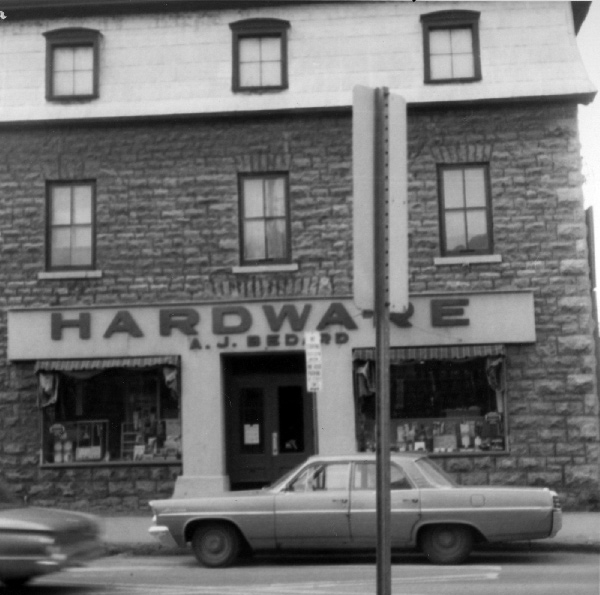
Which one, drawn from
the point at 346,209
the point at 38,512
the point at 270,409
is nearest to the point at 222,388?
the point at 270,409

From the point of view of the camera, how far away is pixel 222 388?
19047 mm

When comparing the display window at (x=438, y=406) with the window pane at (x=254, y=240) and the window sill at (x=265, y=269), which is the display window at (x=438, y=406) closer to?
the window sill at (x=265, y=269)

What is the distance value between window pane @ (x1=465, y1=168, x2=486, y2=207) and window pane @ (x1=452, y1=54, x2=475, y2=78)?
5.75ft

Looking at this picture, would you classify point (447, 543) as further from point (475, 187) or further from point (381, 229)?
point (381, 229)

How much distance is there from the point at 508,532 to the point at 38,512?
218 inches

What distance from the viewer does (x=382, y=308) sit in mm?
4324

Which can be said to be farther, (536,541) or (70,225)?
(70,225)

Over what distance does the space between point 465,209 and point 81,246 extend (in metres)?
7.10

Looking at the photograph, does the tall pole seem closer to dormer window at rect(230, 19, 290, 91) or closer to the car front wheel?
the car front wheel

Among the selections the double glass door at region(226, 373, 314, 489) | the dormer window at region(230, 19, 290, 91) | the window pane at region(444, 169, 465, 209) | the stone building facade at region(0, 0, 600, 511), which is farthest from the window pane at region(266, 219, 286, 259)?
the window pane at region(444, 169, 465, 209)

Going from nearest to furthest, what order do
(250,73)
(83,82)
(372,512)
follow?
(372,512), (250,73), (83,82)

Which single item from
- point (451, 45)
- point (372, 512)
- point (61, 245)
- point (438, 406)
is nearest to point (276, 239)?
point (61, 245)

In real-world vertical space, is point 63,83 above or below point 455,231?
above

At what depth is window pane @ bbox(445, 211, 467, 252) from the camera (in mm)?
19125
